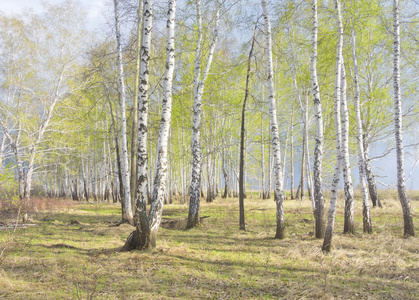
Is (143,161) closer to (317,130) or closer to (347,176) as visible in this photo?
(317,130)

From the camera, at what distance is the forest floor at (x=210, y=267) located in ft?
13.3

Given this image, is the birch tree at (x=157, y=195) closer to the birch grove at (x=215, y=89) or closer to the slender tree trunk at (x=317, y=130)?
the birch grove at (x=215, y=89)

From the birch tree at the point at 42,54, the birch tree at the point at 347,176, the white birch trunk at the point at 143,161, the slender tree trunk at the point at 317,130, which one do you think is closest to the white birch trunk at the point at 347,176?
the birch tree at the point at 347,176

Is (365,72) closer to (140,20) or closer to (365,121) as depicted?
(365,121)

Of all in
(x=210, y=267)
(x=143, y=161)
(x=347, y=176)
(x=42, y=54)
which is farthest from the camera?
(x=42, y=54)

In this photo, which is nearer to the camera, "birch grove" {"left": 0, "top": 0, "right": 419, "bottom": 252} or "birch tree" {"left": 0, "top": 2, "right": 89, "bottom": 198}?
"birch grove" {"left": 0, "top": 0, "right": 419, "bottom": 252}

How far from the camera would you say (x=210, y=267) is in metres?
5.27

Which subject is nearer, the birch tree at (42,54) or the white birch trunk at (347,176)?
the white birch trunk at (347,176)

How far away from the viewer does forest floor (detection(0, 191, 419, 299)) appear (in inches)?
160

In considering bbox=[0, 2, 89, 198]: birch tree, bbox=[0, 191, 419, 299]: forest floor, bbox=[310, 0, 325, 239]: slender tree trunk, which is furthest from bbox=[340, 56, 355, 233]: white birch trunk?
bbox=[0, 2, 89, 198]: birch tree

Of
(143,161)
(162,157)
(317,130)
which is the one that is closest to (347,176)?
(317,130)

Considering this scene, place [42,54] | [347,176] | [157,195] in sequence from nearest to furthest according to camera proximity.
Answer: [157,195] → [347,176] → [42,54]

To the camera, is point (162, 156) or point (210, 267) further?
point (162, 156)

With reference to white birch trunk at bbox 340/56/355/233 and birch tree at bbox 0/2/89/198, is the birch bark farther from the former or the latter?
birch tree at bbox 0/2/89/198
